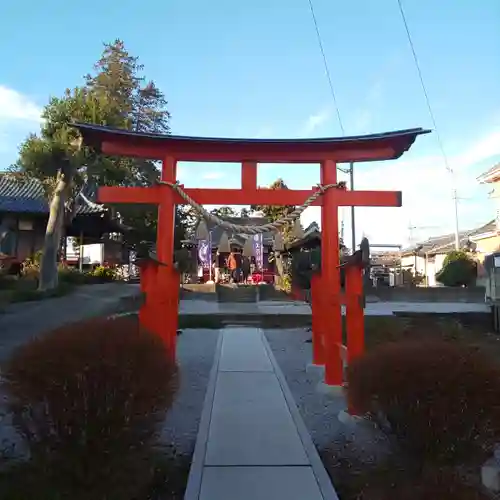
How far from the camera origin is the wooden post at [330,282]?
5.82 m

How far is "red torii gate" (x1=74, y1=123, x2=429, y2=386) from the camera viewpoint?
608 cm

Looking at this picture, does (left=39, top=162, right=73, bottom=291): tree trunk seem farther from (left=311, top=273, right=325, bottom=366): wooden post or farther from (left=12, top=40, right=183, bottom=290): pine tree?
(left=311, top=273, right=325, bottom=366): wooden post

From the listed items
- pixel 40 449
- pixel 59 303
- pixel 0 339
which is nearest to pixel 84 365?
pixel 40 449

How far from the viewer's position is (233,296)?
23.0 m

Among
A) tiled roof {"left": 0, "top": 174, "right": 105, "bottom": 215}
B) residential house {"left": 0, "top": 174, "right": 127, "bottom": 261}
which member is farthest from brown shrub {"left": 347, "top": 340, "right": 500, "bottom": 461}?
tiled roof {"left": 0, "top": 174, "right": 105, "bottom": 215}

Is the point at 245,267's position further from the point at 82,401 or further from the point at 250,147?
the point at 82,401

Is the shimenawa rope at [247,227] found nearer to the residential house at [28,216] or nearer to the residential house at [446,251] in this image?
the residential house at [28,216]

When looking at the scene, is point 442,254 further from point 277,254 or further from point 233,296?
point 233,296

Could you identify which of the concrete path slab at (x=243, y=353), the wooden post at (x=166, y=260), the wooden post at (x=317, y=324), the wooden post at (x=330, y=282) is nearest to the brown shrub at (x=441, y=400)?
the wooden post at (x=330, y=282)

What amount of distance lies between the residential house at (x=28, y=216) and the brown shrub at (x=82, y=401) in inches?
754

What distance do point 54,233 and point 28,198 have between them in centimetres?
690

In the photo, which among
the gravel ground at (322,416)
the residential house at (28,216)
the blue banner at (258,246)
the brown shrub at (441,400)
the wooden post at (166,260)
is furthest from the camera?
the blue banner at (258,246)

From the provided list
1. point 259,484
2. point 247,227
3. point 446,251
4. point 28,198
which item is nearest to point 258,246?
point 28,198

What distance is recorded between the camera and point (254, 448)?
3758mm
